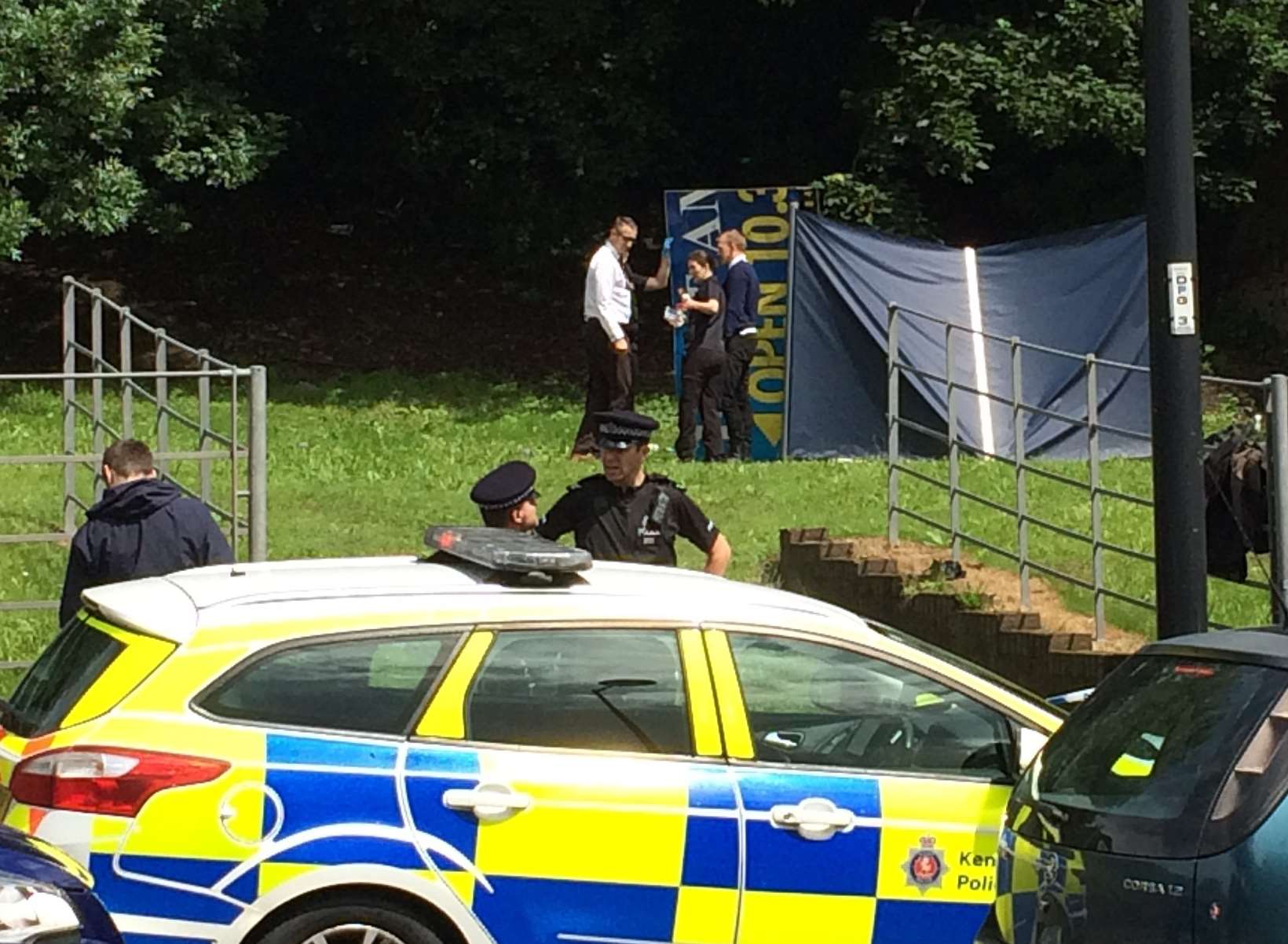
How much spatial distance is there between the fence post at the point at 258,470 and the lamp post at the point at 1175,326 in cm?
470

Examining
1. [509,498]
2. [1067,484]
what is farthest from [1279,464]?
[509,498]

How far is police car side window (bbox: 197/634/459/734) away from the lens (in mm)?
5480

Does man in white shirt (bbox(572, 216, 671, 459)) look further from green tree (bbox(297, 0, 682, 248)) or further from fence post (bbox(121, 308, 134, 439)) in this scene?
green tree (bbox(297, 0, 682, 248))

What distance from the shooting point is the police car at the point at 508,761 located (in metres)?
5.30

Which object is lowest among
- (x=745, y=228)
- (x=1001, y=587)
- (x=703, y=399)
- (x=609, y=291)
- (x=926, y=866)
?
(x=926, y=866)

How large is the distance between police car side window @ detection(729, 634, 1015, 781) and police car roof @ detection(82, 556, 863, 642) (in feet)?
0.45

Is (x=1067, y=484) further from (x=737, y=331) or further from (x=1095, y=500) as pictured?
(x=737, y=331)

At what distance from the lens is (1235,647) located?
15.9ft

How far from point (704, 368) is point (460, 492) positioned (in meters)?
2.19

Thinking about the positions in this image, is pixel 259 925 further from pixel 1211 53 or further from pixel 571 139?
pixel 571 139

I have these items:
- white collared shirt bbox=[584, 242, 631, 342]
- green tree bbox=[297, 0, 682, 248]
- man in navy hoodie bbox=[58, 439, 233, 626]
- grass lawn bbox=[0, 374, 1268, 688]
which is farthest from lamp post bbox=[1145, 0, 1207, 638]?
green tree bbox=[297, 0, 682, 248]

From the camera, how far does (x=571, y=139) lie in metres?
24.9

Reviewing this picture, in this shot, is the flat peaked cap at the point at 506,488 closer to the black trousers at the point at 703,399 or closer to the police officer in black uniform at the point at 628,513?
the police officer in black uniform at the point at 628,513

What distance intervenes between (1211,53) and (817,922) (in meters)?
17.9
